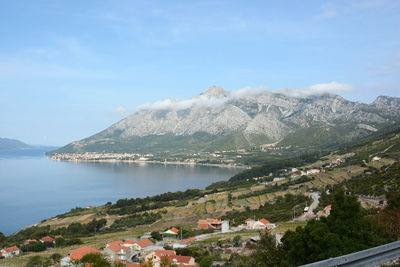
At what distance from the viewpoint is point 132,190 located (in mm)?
92062

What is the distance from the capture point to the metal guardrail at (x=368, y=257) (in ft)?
19.8

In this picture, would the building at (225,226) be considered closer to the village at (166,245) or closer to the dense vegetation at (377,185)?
the village at (166,245)

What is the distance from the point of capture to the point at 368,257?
6.80 m

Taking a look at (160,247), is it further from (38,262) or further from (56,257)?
(38,262)

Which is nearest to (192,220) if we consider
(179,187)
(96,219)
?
(96,219)

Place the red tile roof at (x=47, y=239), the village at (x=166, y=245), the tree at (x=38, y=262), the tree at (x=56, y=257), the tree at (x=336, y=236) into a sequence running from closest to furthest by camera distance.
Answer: the tree at (x=336, y=236)
the village at (x=166, y=245)
the tree at (x=38, y=262)
the tree at (x=56, y=257)
the red tile roof at (x=47, y=239)

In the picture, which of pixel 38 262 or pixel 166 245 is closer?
pixel 38 262

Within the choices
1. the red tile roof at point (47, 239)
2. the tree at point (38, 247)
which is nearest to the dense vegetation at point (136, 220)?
the red tile roof at point (47, 239)

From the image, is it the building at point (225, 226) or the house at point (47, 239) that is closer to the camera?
Answer: the building at point (225, 226)

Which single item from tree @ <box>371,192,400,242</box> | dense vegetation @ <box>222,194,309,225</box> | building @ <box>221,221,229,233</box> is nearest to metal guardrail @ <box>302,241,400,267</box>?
tree @ <box>371,192,400,242</box>

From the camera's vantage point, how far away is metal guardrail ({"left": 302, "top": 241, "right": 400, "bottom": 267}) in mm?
6046

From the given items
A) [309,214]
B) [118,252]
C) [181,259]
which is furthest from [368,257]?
[309,214]

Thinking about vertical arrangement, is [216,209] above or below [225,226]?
below

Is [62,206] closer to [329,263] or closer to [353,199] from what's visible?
[353,199]
